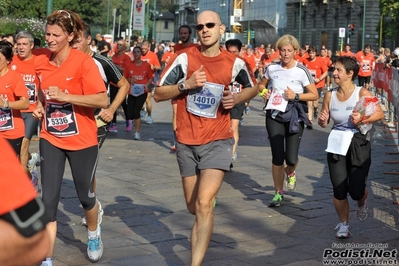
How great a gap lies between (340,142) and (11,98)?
2.98 m

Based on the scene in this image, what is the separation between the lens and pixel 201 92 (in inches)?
231

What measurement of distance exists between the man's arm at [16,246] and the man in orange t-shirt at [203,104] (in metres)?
3.76

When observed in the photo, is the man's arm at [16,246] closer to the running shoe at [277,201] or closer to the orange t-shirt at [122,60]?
the running shoe at [277,201]

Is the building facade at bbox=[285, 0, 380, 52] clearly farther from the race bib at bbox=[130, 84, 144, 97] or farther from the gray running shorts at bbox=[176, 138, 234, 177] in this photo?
the gray running shorts at bbox=[176, 138, 234, 177]

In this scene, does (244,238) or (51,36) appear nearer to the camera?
(51,36)

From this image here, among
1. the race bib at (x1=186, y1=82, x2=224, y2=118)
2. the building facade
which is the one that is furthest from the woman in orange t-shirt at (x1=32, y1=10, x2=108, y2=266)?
the building facade

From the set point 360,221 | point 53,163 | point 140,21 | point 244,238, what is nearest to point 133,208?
point 244,238

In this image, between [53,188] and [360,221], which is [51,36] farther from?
[360,221]

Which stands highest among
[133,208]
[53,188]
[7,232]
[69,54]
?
[69,54]

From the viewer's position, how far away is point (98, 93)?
5867 mm

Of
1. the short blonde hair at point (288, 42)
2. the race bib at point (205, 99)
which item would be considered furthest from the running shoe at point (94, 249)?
the short blonde hair at point (288, 42)

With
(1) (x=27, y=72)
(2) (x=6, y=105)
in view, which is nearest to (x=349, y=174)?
(2) (x=6, y=105)

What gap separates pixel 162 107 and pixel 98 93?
744 inches

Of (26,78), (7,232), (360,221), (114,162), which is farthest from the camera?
(114,162)
